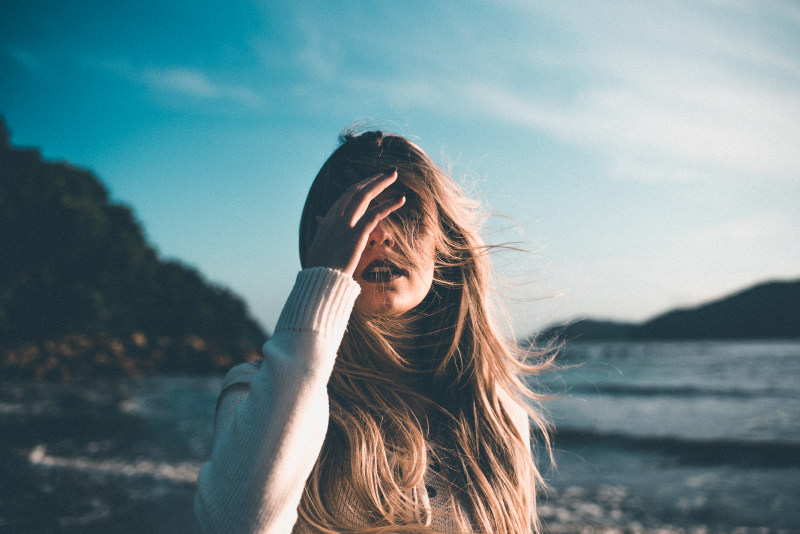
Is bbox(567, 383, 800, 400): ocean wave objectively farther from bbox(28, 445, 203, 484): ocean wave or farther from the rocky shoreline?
the rocky shoreline

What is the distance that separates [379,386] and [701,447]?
12067 millimetres

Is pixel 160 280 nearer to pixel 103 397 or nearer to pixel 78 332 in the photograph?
pixel 78 332

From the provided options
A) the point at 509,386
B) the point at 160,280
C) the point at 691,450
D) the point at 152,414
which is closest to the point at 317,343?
the point at 509,386

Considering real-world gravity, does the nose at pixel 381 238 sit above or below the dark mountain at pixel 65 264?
below

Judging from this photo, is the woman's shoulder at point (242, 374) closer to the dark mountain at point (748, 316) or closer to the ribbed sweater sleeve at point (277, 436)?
the ribbed sweater sleeve at point (277, 436)

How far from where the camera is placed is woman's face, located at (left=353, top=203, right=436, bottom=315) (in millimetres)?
1587

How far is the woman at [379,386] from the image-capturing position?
3.54ft

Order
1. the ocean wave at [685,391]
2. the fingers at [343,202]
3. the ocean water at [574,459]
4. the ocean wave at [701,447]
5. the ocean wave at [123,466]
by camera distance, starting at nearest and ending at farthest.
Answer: the fingers at [343,202] < the ocean water at [574,459] < the ocean wave at [123,466] < the ocean wave at [701,447] < the ocean wave at [685,391]

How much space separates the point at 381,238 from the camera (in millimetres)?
1590

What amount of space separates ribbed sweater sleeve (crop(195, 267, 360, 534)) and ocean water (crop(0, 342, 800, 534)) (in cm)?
179

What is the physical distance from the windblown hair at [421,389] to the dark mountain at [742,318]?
2887 cm

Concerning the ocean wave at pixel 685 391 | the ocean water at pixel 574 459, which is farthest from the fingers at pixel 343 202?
the ocean wave at pixel 685 391

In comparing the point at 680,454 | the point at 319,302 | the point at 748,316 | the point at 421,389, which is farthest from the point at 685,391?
the point at 748,316

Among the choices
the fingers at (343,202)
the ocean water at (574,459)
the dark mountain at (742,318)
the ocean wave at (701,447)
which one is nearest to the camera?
the fingers at (343,202)
